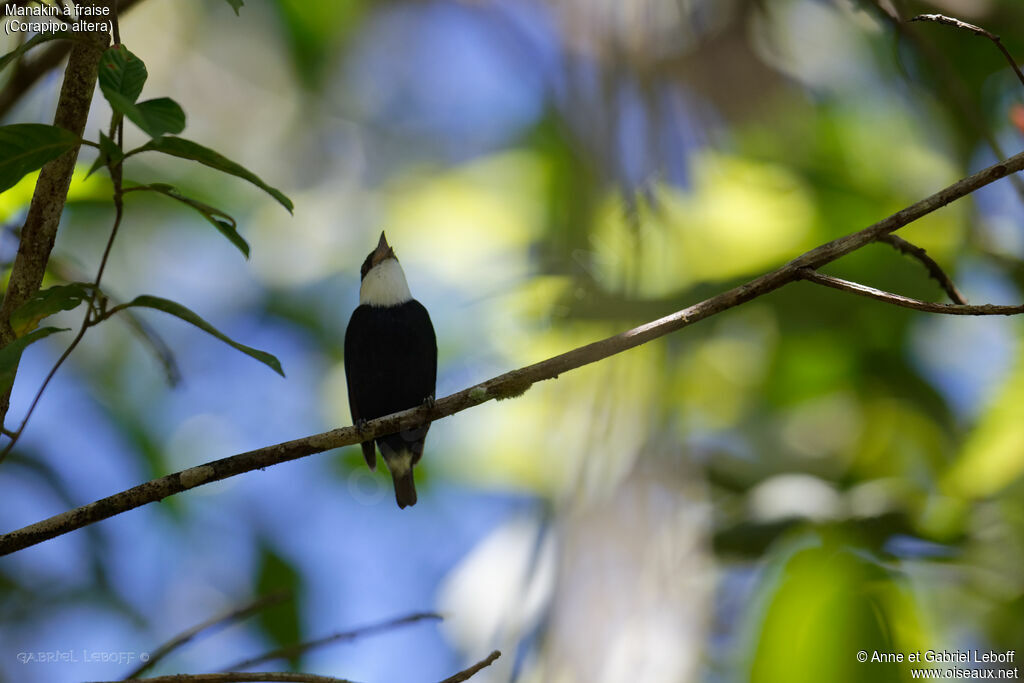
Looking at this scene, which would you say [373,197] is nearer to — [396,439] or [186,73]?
[186,73]

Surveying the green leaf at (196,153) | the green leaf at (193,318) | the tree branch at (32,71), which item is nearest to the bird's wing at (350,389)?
the tree branch at (32,71)

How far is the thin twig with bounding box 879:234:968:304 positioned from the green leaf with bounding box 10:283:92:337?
1672 millimetres

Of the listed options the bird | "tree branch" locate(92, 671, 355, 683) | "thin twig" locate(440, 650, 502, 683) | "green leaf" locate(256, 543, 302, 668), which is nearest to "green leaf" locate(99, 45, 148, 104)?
"tree branch" locate(92, 671, 355, 683)

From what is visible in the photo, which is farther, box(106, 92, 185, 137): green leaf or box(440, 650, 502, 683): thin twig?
box(440, 650, 502, 683): thin twig

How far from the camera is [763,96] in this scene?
17.4 ft

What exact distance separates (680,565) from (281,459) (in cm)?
181

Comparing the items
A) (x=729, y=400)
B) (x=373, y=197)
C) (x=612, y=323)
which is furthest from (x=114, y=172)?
(x=373, y=197)

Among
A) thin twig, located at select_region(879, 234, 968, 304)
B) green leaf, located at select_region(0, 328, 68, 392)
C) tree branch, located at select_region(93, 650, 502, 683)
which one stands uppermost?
green leaf, located at select_region(0, 328, 68, 392)

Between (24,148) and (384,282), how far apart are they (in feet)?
8.50

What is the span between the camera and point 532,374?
193 cm

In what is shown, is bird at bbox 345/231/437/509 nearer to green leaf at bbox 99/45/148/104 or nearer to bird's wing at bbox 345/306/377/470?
bird's wing at bbox 345/306/377/470

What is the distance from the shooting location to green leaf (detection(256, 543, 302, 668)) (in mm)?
6980

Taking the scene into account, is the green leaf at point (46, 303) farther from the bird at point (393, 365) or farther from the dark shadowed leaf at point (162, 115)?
the bird at point (393, 365)

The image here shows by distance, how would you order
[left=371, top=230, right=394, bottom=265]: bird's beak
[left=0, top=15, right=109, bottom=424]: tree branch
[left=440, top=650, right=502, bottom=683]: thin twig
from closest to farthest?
[left=440, top=650, right=502, bottom=683]: thin twig
[left=0, top=15, right=109, bottom=424]: tree branch
[left=371, top=230, right=394, bottom=265]: bird's beak
